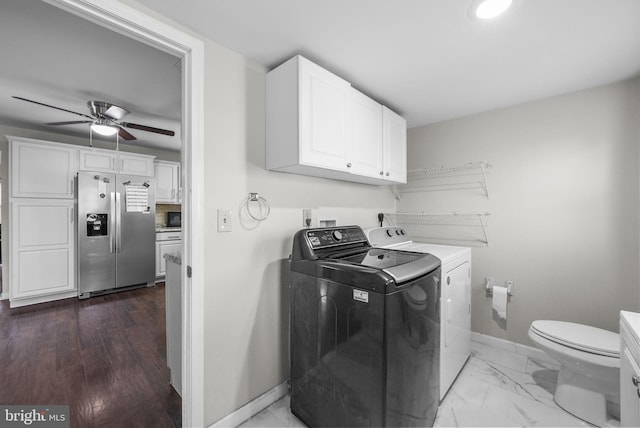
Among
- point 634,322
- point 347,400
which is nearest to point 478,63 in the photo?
point 634,322

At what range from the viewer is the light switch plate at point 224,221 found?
1.50m

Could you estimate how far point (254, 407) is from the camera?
64.6 inches

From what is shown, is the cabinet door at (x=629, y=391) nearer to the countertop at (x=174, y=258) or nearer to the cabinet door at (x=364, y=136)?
the cabinet door at (x=364, y=136)

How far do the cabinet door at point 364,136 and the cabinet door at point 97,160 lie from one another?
3.96 m

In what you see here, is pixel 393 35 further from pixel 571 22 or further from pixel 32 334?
pixel 32 334

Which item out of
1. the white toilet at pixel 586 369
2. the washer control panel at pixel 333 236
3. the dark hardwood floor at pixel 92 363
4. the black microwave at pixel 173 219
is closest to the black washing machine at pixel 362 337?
the washer control panel at pixel 333 236

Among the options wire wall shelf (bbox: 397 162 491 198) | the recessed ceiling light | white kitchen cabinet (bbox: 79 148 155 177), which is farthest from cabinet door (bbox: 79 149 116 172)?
the recessed ceiling light

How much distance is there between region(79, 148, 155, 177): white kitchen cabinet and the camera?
3.85m

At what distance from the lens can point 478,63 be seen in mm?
1701

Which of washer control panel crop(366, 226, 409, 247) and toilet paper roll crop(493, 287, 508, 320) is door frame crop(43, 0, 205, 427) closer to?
washer control panel crop(366, 226, 409, 247)

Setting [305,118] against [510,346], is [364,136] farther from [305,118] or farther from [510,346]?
[510,346]

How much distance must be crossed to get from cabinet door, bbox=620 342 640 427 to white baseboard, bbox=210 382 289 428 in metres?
1.67

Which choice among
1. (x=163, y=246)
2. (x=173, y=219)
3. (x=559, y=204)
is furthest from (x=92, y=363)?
(x=559, y=204)

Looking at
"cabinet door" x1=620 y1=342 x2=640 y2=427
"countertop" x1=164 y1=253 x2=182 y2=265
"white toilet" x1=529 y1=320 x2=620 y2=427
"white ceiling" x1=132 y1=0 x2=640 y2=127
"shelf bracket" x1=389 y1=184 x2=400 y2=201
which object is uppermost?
"white ceiling" x1=132 y1=0 x2=640 y2=127
